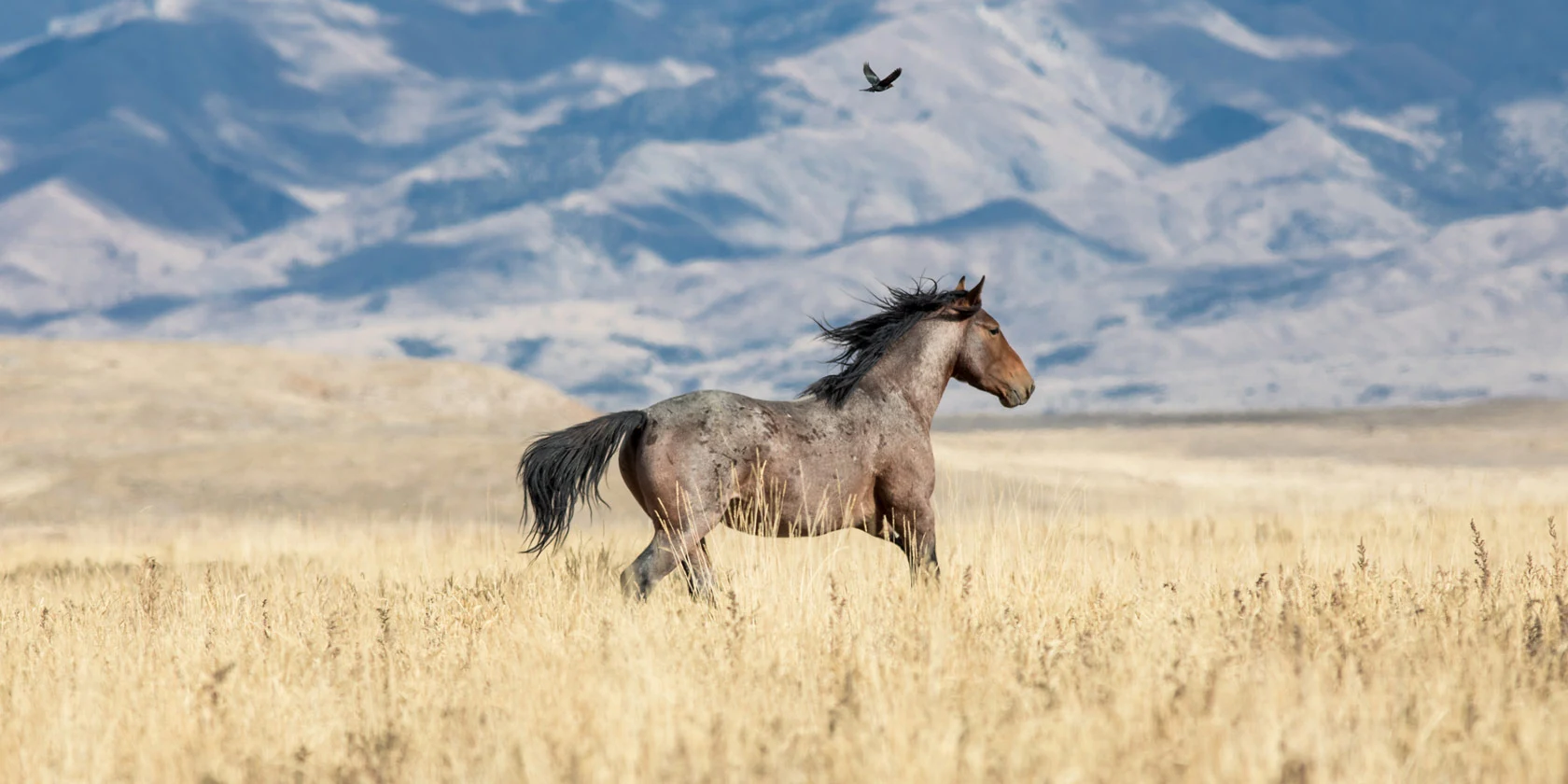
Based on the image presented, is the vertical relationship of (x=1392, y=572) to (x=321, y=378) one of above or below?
below

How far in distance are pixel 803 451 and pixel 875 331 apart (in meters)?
1.29

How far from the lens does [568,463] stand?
29.9 feet

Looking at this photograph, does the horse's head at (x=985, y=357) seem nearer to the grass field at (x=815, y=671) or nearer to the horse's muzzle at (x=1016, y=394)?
the horse's muzzle at (x=1016, y=394)

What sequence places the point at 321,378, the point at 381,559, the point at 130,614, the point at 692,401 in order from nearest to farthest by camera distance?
the point at 692,401 < the point at 130,614 < the point at 381,559 < the point at 321,378

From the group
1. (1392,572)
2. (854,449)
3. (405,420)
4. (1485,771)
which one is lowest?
(1485,771)

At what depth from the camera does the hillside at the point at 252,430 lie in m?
25.9

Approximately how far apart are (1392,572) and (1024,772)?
5.80 meters

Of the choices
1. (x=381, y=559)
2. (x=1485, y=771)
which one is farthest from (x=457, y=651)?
(x=381, y=559)

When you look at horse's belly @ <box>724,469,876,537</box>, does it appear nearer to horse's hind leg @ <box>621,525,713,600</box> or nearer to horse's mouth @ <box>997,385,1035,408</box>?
horse's hind leg @ <box>621,525,713,600</box>

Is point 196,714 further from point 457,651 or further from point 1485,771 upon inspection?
point 1485,771

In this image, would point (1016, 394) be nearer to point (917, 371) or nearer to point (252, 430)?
point (917, 371)

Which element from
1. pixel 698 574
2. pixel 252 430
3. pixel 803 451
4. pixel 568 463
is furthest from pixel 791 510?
pixel 252 430

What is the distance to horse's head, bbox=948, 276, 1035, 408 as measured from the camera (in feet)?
33.0

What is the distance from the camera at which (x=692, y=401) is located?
9.05m
